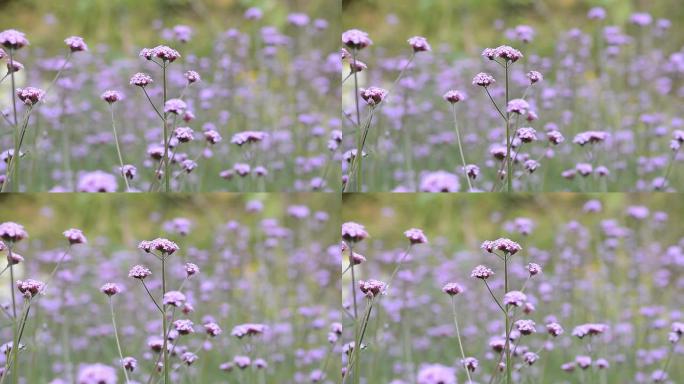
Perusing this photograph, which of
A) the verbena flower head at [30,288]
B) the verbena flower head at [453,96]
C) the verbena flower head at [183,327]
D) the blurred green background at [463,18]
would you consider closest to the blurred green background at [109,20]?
the blurred green background at [463,18]

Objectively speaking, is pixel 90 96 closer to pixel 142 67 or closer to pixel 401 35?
pixel 142 67

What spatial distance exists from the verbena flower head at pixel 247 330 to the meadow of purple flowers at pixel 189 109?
440mm

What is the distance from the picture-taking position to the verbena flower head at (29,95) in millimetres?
2498

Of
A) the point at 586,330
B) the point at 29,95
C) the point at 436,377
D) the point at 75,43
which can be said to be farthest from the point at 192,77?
the point at 586,330

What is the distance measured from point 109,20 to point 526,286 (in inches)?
64.0

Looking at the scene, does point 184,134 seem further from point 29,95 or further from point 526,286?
point 526,286

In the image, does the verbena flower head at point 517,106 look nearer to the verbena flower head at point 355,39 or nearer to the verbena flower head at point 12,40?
the verbena flower head at point 355,39

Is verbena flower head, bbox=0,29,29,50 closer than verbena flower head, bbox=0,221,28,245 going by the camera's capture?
No

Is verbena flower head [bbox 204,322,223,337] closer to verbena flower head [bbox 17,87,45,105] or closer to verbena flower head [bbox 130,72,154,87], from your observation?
verbena flower head [bbox 130,72,154,87]

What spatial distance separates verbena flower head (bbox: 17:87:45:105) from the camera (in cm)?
250

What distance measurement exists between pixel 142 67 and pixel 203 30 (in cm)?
23

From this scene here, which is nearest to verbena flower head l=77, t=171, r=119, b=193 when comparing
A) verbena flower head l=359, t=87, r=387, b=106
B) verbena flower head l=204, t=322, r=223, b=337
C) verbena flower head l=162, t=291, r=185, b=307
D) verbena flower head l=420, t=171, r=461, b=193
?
verbena flower head l=162, t=291, r=185, b=307

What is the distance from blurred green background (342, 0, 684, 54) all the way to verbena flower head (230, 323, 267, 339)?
0.96 metres

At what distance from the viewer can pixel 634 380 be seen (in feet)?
9.46
